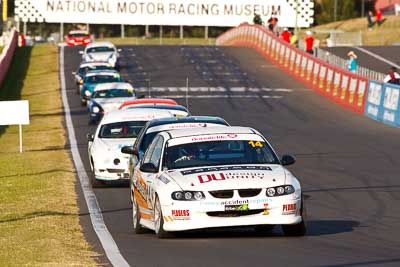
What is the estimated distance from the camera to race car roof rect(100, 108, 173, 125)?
76.7 ft

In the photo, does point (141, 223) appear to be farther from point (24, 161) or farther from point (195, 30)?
point (195, 30)

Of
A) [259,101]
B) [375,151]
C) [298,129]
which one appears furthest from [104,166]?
[259,101]

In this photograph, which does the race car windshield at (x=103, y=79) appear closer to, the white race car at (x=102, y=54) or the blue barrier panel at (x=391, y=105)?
the white race car at (x=102, y=54)

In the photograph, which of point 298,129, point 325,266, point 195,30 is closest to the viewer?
point 325,266

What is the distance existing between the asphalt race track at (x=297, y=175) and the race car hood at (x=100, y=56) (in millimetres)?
1109

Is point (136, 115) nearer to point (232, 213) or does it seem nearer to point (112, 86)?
point (232, 213)

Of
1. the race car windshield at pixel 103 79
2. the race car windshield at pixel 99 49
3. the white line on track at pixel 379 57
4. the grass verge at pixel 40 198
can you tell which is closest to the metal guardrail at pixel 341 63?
the white line on track at pixel 379 57

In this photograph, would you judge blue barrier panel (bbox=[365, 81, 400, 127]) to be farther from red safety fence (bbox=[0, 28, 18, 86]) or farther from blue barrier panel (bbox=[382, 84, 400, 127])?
red safety fence (bbox=[0, 28, 18, 86])

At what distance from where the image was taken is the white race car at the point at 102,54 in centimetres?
6178

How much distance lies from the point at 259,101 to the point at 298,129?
438 inches

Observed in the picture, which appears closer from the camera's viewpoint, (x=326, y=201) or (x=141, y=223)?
(x=141, y=223)

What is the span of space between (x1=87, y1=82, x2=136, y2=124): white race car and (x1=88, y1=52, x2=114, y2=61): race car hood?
1697cm

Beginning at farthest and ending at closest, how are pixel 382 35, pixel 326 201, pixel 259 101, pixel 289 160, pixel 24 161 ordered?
pixel 382 35 < pixel 259 101 < pixel 24 161 < pixel 326 201 < pixel 289 160

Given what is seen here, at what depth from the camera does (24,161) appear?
28250mm
